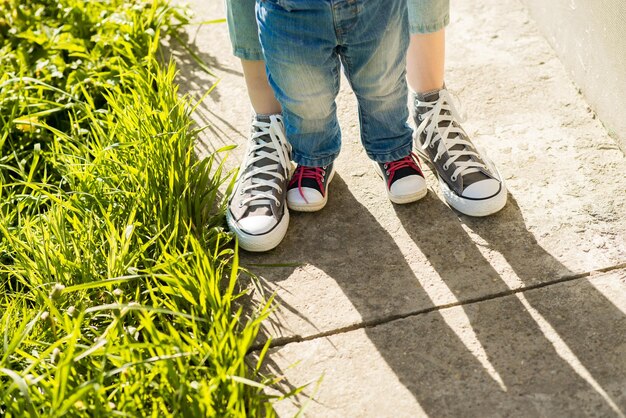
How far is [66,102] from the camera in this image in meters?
2.83

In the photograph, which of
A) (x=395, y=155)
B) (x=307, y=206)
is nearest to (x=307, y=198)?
(x=307, y=206)

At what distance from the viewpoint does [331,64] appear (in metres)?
2.06

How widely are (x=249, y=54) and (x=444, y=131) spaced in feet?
2.05

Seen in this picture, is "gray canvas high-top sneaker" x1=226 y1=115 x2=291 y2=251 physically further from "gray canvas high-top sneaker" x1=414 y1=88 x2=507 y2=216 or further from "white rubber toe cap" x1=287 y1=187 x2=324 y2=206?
"gray canvas high-top sneaker" x1=414 y1=88 x2=507 y2=216

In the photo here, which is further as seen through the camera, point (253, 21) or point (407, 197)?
point (407, 197)

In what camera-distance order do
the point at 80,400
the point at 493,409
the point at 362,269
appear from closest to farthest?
1. the point at 80,400
2. the point at 493,409
3. the point at 362,269

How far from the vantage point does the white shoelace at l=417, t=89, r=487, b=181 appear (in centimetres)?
241

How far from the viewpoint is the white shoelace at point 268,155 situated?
2381 mm

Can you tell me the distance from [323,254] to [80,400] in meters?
0.83

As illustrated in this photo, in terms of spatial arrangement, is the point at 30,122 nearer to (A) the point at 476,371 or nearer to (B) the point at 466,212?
(B) the point at 466,212

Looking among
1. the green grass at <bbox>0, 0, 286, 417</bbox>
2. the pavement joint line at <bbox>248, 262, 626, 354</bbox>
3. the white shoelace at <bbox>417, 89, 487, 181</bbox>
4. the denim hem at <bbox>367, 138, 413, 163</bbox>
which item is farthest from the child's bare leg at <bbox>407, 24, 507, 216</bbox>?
the green grass at <bbox>0, 0, 286, 417</bbox>

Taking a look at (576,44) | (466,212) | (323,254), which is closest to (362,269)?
(323,254)

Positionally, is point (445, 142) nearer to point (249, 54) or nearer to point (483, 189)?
point (483, 189)

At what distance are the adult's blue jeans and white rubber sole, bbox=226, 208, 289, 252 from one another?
0.23 m
